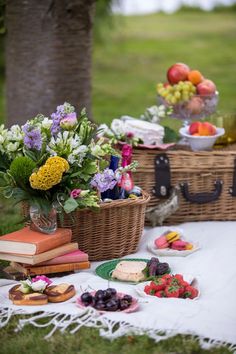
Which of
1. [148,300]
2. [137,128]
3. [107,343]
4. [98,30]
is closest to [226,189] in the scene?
[137,128]

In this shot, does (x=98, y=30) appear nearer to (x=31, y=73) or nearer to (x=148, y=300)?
(x=31, y=73)

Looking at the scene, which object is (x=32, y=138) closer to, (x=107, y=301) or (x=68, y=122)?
(x=68, y=122)

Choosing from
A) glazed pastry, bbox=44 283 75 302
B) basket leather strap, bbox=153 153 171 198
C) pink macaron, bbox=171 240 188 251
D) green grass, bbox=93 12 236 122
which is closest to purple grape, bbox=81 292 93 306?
glazed pastry, bbox=44 283 75 302

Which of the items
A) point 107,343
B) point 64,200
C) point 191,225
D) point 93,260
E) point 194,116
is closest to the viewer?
point 107,343

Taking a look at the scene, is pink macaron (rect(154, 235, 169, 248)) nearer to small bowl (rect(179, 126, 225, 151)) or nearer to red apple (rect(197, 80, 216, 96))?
small bowl (rect(179, 126, 225, 151))

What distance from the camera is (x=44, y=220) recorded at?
3.96 meters

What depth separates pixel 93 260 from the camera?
13.9ft

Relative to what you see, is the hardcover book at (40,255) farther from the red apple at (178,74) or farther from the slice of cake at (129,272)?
the red apple at (178,74)

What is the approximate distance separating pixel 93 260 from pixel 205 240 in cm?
66

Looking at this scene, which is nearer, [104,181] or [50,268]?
[50,268]

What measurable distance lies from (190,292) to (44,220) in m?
0.80

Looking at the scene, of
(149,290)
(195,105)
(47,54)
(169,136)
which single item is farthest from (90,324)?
(47,54)

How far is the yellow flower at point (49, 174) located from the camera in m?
3.78

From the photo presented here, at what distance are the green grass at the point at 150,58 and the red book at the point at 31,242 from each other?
439mm
